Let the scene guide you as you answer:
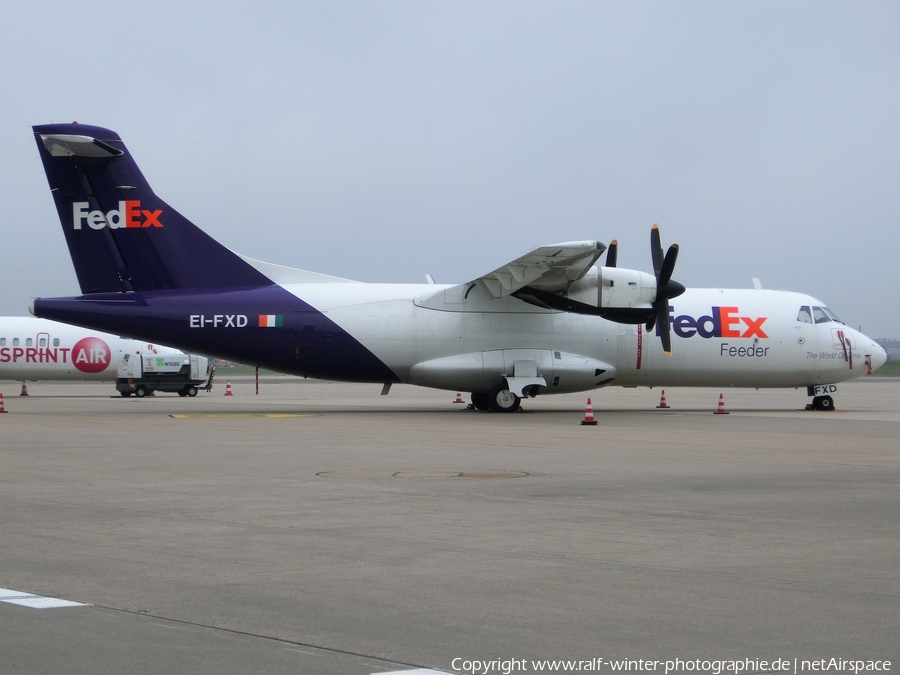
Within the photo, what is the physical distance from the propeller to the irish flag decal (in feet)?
32.4

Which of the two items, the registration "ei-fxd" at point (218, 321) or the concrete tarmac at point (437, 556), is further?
the registration "ei-fxd" at point (218, 321)

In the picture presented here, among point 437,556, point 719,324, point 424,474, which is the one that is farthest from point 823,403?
point 437,556

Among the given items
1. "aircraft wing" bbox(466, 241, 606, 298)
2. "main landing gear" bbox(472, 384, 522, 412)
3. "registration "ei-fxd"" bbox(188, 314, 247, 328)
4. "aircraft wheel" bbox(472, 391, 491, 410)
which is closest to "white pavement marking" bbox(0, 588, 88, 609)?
"aircraft wing" bbox(466, 241, 606, 298)

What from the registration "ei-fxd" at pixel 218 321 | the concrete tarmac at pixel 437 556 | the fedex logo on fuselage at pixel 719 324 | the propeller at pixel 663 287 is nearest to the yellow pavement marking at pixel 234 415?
the registration "ei-fxd" at pixel 218 321

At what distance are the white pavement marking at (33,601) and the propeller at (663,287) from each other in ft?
71.7

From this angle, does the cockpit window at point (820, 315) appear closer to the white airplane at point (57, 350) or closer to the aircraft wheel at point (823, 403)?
the aircraft wheel at point (823, 403)

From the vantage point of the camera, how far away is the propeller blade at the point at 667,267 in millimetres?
26219

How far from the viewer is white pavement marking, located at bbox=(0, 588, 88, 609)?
20.1 ft

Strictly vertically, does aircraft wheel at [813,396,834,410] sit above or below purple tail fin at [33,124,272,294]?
below

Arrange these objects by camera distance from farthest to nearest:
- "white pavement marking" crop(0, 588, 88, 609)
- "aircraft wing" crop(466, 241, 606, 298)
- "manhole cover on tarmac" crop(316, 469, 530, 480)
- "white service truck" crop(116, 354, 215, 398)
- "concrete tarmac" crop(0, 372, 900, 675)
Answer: "white service truck" crop(116, 354, 215, 398) → "aircraft wing" crop(466, 241, 606, 298) → "manhole cover on tarmac" crop(316, 469, 530, 480) → "white pavement marking" crop(0, 588, 88, 609) → "concrete tarmac" crop(0, 372, 900, 675)

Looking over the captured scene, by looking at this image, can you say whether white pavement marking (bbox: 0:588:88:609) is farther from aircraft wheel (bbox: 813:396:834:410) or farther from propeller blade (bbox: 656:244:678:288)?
aircraft wheel (bbox: 813:396:834:410)

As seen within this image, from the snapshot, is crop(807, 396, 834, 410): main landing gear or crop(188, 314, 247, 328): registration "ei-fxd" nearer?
crop(188, 314, 247, 328): registration "ei-fxd"

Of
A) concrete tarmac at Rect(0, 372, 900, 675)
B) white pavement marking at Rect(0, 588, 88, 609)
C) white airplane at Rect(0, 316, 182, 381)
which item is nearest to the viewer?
concrete tarmac at Rect(0, 372, 900, 675)

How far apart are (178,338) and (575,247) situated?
1049 centimetres
